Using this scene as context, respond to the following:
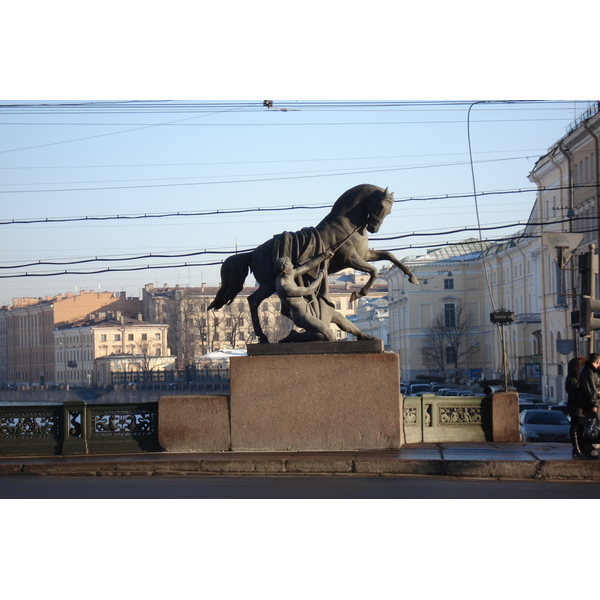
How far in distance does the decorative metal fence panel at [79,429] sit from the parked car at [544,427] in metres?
16.8

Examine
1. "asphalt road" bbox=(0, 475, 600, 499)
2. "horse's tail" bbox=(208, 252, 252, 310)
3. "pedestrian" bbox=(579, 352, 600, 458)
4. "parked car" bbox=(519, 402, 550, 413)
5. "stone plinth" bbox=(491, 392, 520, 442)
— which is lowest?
"parked car" bbox=(519, 402, 550, 413)

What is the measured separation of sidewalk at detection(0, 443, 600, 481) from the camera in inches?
519

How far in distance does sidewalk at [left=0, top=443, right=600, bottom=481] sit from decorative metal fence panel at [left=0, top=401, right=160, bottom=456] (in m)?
0.56

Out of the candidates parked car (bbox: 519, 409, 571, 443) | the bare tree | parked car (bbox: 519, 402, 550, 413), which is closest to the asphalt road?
parked car (bbox: 519, 409, 571, 443)

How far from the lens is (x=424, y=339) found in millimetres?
112625

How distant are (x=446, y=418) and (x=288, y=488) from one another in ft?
17.8

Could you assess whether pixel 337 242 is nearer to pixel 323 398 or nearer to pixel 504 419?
pixel 323 398

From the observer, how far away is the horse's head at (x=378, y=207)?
16.0 m

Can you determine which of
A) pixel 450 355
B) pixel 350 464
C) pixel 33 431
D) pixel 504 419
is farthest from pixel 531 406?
pixel 450 355

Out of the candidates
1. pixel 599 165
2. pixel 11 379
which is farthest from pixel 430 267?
pixel 11 379

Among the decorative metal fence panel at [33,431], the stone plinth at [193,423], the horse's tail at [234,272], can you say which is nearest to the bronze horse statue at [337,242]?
the horse's tail at [234,272]

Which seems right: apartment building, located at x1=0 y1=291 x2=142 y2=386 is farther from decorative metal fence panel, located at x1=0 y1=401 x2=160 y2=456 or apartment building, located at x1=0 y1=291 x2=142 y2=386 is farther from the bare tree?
decorative metal fence panel, located at x1=0 y1=401 x2=160 y2=456

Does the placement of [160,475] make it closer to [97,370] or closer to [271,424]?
[271,424]

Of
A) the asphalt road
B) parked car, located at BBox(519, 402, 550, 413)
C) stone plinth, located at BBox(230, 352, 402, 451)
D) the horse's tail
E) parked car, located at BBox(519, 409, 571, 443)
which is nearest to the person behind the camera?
the asphalt road
